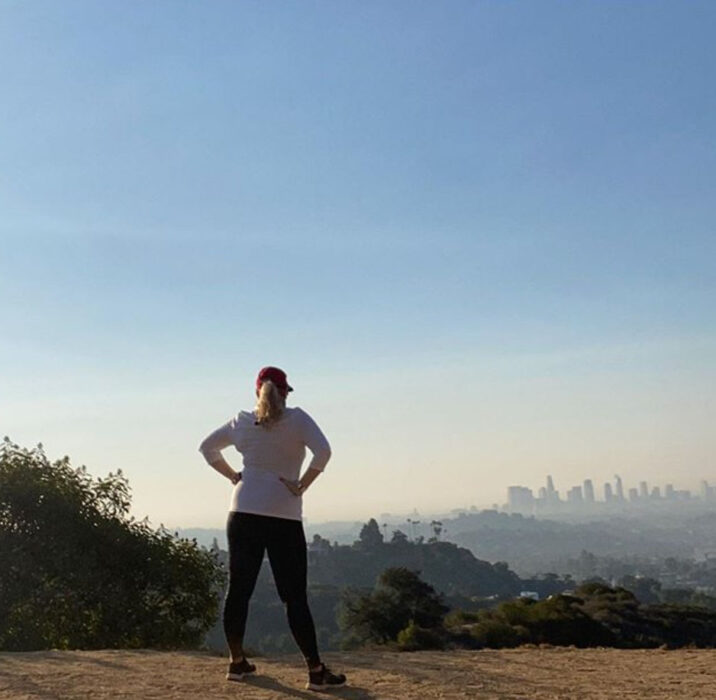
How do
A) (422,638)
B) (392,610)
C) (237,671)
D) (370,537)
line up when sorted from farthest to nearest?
(370,537) < (392,610) < (422,638) < (237,671)

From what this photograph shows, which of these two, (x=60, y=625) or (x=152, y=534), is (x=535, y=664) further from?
(x=152, y=534)

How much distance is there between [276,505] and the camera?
5.98m

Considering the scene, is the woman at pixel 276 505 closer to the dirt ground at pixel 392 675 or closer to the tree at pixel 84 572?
the dirt ground at pixel 392 675

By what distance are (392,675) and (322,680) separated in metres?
0.93

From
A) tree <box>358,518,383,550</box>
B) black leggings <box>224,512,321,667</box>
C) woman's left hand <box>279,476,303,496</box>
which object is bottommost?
black leggings <box>224,512,321,667</box>

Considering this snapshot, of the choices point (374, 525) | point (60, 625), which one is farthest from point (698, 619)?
point (374, 525)

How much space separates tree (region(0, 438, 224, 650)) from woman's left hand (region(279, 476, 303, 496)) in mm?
14058

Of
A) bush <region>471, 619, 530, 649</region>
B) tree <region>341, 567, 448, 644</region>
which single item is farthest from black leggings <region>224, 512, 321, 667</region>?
tree <region>341, 567, 448, 644</region>

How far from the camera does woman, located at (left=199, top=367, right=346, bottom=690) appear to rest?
599 centimetres

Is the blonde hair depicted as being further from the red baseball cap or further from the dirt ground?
the dirt ground

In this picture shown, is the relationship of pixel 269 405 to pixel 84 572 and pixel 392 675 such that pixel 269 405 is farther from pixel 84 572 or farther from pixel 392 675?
pixel 84 572

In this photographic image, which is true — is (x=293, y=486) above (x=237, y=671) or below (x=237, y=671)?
above

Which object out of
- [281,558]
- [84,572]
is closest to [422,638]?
[84,572]

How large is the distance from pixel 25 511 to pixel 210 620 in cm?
502
